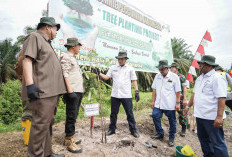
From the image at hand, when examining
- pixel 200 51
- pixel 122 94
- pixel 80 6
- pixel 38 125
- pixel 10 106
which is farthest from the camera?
pixel 200 51

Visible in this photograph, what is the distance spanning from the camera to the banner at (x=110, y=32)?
12.8ft

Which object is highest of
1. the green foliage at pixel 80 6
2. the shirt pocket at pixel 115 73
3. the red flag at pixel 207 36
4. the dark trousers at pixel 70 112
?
the green foliage at pixel 80 6

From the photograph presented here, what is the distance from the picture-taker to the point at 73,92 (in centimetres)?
219

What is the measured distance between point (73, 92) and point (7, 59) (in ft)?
47.5

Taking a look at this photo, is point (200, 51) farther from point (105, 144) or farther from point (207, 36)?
point (105, 144)

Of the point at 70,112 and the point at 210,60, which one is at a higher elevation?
the point at 210,60

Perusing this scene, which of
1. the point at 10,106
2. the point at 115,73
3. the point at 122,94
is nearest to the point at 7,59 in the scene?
the point at 10,106

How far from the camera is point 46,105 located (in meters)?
1.73

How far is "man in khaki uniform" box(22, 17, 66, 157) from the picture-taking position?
1623 mm

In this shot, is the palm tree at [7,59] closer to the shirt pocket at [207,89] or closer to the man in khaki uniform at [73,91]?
the man in khaki uniform at [73,91]

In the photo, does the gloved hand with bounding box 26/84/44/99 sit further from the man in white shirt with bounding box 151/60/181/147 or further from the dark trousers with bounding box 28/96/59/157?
the man in white shirt with bounding box 151/60/181/147

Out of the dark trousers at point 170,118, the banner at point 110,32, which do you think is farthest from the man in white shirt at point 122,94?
the dark trousers at point 170,118

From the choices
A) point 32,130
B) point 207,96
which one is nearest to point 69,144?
point 32,130

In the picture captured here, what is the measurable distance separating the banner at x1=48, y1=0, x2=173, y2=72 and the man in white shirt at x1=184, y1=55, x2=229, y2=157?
1.70m
